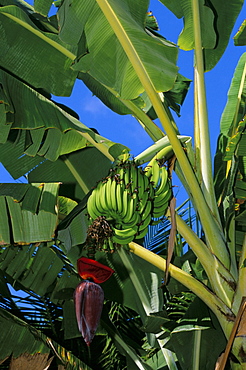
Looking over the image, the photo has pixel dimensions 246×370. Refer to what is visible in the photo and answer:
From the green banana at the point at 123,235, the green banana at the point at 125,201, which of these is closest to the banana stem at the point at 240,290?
the green banana at the point at 123,235

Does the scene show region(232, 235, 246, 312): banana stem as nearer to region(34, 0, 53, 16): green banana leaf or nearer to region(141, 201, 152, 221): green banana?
region(141, 201, 152, 221): green banana

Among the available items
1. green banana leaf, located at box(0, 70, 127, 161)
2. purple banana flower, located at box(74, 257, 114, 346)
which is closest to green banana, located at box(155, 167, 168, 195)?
purple banana flower, located at box(74, 257, 114, 346)

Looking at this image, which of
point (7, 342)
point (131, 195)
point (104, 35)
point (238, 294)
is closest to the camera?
point (131, 195)

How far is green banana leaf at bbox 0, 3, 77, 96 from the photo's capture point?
2.79 metres

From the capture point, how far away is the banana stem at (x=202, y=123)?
8.20ft

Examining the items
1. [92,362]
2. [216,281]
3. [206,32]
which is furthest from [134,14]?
[92,362]

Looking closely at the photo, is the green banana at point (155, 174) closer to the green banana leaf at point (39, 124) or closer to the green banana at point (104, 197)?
the green banana at point (104, 197)

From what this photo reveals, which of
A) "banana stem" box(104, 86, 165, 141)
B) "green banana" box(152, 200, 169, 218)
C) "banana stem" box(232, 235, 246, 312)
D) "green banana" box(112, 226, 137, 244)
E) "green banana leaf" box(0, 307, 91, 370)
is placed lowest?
"green banana leaf" box(0, 307, 91, 370)

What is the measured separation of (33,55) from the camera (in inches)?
113

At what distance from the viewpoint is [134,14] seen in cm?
249

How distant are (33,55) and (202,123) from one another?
1100 mm

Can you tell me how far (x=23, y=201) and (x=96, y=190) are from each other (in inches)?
26.5

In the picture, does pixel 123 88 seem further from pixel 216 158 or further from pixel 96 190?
pixel 216 158

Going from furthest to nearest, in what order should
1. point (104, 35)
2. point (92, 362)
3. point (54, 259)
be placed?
point (92, 362) < point (54, 259) < point (104, 35)
